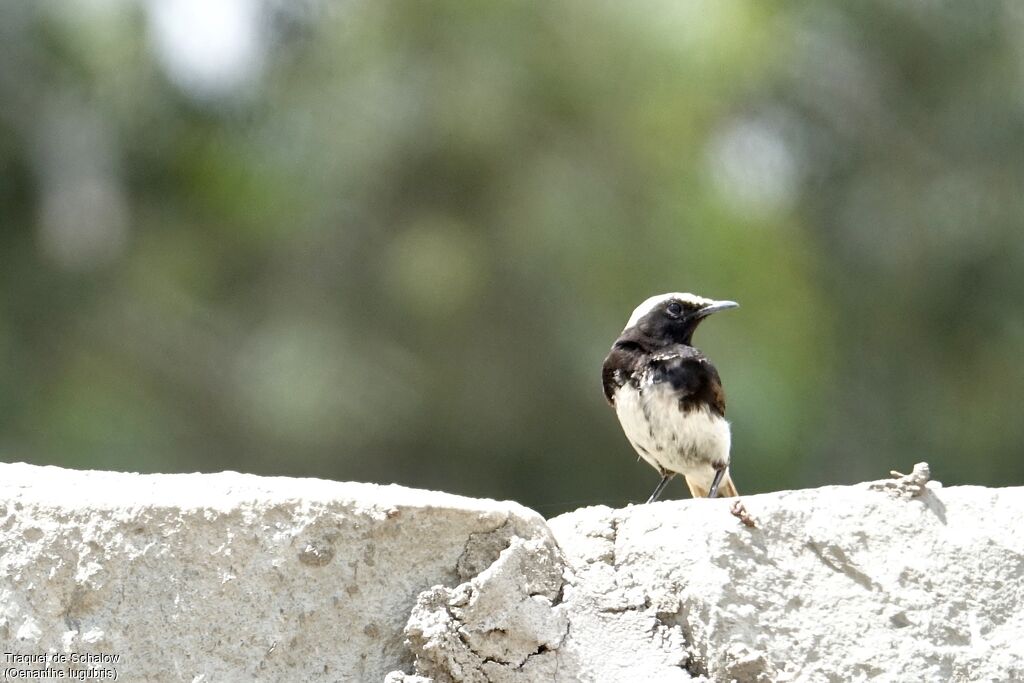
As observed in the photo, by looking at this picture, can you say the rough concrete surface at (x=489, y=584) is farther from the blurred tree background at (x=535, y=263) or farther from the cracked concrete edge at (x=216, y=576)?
the blurred tree background at (x=535, y=263)

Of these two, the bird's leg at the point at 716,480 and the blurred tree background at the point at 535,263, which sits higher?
the blurred tree background at the point at 535,263

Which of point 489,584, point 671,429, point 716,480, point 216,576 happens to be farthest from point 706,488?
point 216,576

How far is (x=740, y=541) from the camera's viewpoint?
3.26 metres

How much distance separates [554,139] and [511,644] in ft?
26.9

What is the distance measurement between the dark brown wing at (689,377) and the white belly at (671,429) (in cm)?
3

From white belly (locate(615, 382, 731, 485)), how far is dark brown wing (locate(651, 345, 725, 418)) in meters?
0.03

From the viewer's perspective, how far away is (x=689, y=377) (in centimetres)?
525

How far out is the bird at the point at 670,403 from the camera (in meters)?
5.21

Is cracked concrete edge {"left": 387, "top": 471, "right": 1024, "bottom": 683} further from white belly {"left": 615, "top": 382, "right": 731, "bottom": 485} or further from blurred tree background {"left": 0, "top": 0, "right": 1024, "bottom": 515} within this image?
blurred tree background {"left": 0, "top": 0, "right": 1024, "bottom": 515}

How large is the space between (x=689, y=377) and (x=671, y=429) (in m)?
0.19

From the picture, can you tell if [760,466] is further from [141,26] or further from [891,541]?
[891,541]

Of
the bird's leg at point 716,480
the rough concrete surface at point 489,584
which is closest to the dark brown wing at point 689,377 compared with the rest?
the bird's leg at point 716,480

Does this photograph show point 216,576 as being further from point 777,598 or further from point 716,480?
Answer: point 716,480

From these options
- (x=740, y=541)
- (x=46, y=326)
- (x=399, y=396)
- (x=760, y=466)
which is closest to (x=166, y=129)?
(x=46, y=326)
